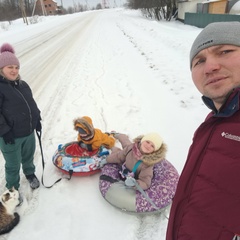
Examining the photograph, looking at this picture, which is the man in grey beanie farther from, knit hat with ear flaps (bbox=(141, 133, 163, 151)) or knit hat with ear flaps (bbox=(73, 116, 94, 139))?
knit hat with ear flaps (bbox=(73, 116, 94, 139))

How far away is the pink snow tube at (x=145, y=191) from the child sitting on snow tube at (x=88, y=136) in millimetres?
727

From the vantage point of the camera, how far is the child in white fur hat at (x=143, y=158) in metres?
2.87

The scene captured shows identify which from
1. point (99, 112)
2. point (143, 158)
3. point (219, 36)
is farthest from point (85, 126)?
point (219, 36)

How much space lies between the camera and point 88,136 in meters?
3.75

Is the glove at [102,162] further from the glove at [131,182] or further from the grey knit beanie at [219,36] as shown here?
the grey knit beanie at [219,36]

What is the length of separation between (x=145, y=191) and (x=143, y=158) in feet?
1.27

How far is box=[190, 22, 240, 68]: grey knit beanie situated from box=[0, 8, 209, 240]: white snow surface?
1.99m

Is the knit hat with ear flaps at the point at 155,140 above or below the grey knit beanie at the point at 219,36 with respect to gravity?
below

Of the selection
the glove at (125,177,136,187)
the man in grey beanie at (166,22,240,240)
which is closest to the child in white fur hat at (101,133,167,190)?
the glove at (125,177,136,187)

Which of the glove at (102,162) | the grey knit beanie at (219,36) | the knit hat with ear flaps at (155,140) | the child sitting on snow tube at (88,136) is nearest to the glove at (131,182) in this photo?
the knit hat with ear flaps at (155,140)

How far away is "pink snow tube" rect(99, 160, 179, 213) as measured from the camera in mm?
2746

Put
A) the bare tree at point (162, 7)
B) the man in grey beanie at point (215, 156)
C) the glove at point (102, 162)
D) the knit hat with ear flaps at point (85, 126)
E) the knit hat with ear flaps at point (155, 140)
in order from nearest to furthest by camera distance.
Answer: the man in grey beanie at point (215, 156) < the knit hat with ear flaps at point (155, 140) < the glove at point (102, 162) < the knit hat with ear flaps at point (85, 126) < the bare tree at point (162, 7)

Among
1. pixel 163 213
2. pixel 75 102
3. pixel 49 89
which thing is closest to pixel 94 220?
pixel 163 213

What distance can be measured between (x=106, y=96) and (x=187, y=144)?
2742mm
